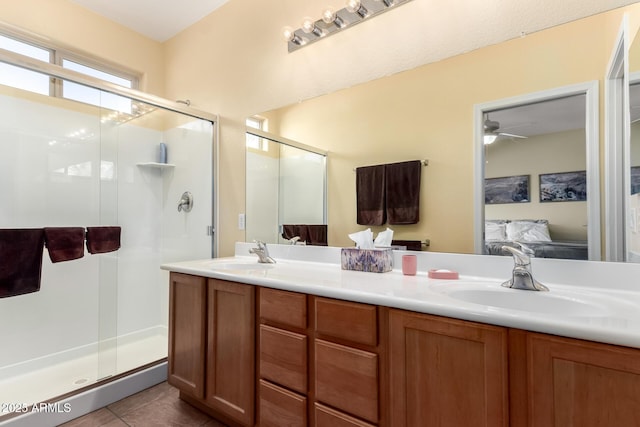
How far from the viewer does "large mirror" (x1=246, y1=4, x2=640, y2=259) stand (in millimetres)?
1218

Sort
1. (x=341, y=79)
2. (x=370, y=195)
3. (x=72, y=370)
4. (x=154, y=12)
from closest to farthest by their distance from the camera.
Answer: (x=370, y=195)
(x=341, y=79)
(x=72, y=370)
(x=154, y=12)

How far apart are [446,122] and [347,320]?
1.03 meters

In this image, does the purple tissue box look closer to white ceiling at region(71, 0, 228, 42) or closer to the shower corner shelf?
the shower corner shelf

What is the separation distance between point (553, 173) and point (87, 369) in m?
2.91

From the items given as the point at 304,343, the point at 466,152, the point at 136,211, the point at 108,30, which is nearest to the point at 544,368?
the point at 304,343

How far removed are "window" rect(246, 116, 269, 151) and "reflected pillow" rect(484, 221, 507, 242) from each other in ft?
4.80

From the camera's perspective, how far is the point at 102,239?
1883 mm

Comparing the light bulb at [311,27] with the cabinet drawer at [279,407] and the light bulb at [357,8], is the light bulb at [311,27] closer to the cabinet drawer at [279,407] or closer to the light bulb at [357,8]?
the light bulb at [357,8]

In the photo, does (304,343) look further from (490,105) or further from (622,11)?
(622,11)

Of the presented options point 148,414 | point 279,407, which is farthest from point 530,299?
point 148,414

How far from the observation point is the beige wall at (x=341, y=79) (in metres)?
1.32

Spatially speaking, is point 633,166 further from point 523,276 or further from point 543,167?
point 523,276

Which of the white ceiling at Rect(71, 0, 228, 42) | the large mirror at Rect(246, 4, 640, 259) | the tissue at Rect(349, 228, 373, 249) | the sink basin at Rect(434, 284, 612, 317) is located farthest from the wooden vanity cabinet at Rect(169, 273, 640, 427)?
the white ceiling at Rect(71, 0, 228, 42)

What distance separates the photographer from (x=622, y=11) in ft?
3.80
